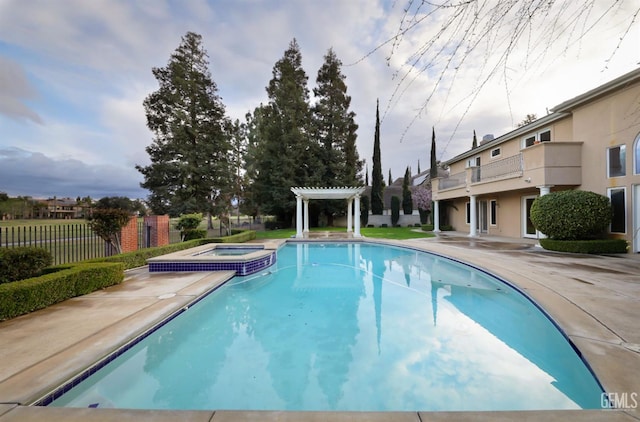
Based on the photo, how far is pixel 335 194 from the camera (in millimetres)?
19031

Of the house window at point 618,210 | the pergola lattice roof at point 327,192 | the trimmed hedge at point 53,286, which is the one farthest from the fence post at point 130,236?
the house window at point 618,210

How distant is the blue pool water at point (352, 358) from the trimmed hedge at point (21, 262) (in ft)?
11.8

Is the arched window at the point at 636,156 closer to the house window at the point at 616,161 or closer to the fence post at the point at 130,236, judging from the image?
the house window at the point at 616,161

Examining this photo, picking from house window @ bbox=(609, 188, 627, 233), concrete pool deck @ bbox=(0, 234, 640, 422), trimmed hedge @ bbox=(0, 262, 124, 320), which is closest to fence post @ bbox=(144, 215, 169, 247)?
concrete pool deck @ bbox=(0, 234, 640, 422)

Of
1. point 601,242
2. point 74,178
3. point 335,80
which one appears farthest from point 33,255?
point 74,178

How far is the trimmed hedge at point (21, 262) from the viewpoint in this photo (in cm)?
524

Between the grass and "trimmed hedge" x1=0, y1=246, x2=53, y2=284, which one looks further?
the grass

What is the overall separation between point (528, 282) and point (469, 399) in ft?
14.7

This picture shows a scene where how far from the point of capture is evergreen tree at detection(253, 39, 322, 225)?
2659 centimetres

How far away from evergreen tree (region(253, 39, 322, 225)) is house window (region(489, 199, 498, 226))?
49.9 ft

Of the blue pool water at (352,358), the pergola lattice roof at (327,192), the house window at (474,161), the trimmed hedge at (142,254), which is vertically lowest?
the blue pool water at (352,358)

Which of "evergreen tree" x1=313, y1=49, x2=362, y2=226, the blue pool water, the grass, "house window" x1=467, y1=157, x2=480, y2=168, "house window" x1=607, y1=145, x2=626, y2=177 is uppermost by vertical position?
"evergreen tree" x1=313, y1=49, x2=362, y2=226

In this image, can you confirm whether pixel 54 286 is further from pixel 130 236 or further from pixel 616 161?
pixel 616 161

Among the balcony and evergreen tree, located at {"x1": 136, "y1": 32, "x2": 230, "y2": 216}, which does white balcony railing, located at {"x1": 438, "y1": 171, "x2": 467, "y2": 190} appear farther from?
evergreen tree, located at {"x1": 136, "y1": 32, "x2": 230, "y2": 216}
